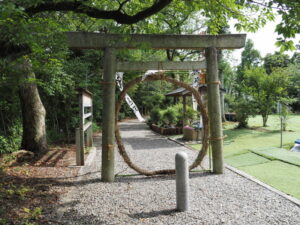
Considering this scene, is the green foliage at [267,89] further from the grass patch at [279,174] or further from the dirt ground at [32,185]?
the dirt ground at [32,185]

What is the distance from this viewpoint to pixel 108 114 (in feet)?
A: 16.6

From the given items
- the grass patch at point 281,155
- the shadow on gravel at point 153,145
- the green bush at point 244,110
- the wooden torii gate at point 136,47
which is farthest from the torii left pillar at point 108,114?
the green bush at point 244,110

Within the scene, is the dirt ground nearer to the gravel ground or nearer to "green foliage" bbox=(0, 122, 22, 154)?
the gravel ground

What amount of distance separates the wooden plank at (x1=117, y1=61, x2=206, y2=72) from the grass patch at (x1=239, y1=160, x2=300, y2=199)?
8.71 feet

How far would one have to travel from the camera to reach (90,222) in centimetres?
327

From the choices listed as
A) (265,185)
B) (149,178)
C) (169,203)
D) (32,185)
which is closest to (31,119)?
(32,185)

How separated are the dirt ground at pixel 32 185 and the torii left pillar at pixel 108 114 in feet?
2.69

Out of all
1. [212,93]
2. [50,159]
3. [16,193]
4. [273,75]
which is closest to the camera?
[16,193]

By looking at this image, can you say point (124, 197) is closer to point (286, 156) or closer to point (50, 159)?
point (50, 159)

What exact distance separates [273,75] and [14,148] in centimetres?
1417

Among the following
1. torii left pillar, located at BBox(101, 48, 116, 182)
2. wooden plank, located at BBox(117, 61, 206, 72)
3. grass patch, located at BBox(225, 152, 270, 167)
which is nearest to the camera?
torii left pillar, located at BBox(101, 48, 116, 182)

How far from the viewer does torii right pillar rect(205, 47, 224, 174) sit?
17.7 feet

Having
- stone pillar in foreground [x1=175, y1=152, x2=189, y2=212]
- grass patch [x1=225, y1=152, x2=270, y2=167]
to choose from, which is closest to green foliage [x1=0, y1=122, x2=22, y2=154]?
stone pillar in foreground [x1=175, y1=152, x2=189, y2=212]

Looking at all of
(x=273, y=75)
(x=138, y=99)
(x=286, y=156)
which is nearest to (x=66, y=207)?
(x=286, y=156)
